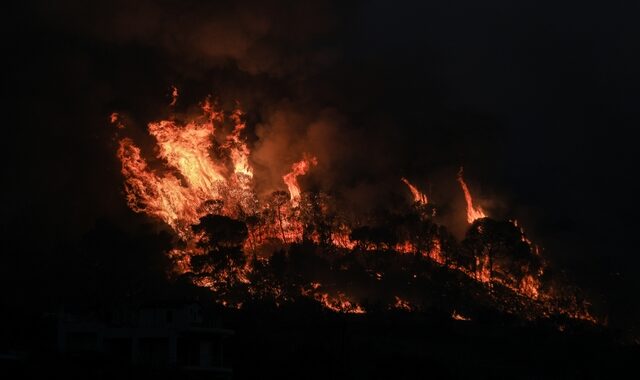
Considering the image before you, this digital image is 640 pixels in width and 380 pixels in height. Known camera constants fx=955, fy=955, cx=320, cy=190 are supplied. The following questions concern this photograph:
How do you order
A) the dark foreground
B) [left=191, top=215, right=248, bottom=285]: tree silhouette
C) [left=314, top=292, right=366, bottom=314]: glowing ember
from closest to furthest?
the dark foreground
[left=314, top=292, right=366, bottom=314]: glowing ember
[left=191, top=215, right=248, bottom=285]: tree silhouette

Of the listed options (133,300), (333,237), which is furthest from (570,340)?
(133,300)

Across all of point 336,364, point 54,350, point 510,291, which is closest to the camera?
point 54,350

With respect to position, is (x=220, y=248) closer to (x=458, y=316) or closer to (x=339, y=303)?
(x=339, y=303)

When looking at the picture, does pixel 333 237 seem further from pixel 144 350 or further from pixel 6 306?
pixel 144 350

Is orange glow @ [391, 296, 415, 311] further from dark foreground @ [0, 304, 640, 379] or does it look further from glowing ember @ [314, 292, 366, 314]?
glowing ember @ [314, 292, 366, 314]

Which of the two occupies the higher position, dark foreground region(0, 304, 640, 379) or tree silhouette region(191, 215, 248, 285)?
tree silhouette region(191, 215, 248, 285)

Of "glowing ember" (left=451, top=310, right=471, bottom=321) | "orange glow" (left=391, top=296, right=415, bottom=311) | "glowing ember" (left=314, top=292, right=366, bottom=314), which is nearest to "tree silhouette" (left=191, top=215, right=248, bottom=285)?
"glowing ember" (left=314, top=292, right=366, bottom=314)

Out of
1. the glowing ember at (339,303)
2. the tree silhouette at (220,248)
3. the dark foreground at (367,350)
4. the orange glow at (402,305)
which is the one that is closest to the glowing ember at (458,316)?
the dark foreground at (367,350)

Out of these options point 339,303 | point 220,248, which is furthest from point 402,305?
point 220,248

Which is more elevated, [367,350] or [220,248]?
[220,248]

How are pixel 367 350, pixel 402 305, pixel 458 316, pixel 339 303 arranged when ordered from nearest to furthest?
pixel 367 350 < pixel 339 303 < pixel 402 305 < pixel 458 316

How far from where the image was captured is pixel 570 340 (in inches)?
4803

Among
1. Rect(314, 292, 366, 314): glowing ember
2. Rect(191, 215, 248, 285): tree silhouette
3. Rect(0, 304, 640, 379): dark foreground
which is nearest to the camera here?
Rect(0, 304, 640, 379): dark foreground

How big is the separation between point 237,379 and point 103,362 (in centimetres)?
1775
